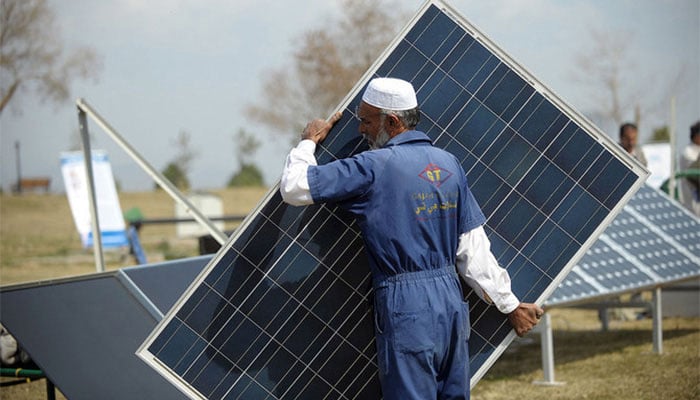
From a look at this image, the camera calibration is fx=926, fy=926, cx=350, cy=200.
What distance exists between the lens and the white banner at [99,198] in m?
15.2

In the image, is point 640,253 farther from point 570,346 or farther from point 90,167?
point 90,167

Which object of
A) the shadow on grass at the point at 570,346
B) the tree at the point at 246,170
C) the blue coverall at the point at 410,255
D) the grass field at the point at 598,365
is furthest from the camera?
the tree at the point at 246,170

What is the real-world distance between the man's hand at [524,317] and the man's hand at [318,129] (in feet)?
3.77

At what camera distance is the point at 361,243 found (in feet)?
13.6

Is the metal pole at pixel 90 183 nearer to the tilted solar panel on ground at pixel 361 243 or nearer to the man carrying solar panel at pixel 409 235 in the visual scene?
the tilted solar panel on ground at pixel 361 243

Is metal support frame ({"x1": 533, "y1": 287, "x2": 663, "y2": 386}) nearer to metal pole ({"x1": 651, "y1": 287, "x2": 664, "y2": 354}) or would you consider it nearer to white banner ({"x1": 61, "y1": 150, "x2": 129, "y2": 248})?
metal pole ({"x1": 651, "y1": 287, "x2": 664, "y2": 354})

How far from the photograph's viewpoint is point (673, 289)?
10227 mm

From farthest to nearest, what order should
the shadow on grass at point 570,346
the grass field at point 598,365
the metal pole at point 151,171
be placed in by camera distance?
the shadow on grass at point 570,346 → the grass field at point 598,365 → the metal pole at point 151,171

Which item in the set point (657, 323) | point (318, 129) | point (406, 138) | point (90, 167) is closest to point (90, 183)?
point (90, 167)

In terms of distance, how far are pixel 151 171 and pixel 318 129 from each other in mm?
2530

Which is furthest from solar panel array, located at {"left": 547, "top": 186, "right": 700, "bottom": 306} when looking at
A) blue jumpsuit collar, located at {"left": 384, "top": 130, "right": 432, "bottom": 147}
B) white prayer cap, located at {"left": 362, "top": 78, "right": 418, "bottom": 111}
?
white prayer cap, located at {"left": 362, "top": 78, "right": 418, "bottom": 111}

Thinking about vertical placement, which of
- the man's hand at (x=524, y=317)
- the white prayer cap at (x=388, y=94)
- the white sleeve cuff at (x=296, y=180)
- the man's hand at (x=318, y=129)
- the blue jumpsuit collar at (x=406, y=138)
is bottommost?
the white sleeve cuff at (x=296, y=180)

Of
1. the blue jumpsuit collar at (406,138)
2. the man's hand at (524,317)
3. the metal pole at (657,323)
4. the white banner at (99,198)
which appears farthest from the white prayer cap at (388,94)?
the white banner at (99,198)

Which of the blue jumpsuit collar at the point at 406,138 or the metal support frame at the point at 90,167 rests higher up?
Result: the blue jumpsuit collar at the point at 406,138
